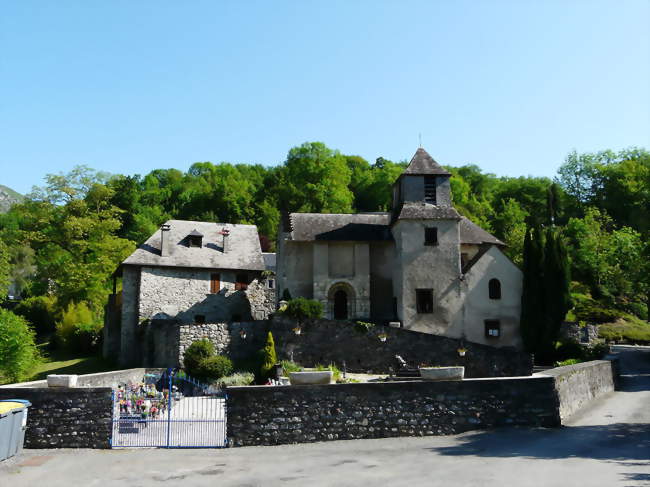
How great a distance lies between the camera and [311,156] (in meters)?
73.5

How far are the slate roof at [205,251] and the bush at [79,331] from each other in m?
10.6

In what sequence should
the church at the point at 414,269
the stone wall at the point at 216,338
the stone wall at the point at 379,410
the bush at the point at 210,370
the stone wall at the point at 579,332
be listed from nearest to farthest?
1. the stone wall at the point at 379,410
2. the bush at the point at 210,370
3. the stone wall at the point at 216,338
4. the church at the point at 414,269
5. the stone wall at the point at 579,332

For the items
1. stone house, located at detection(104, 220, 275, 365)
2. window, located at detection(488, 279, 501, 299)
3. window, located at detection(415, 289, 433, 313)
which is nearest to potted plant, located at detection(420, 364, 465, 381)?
window, located at detection(415, 289, 433, 313)

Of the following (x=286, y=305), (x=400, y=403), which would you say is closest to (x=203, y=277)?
(x=286, y=305)

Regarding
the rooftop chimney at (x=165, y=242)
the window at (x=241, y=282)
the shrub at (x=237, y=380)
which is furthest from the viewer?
the window at (x=241, y=282)

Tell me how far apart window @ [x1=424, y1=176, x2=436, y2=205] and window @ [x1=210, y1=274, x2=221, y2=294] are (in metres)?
14.7

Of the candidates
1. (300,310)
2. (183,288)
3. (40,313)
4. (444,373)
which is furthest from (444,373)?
(40,313)

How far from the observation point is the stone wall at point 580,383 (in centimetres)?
1659

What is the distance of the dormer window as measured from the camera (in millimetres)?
38406

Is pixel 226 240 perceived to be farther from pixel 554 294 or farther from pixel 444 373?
pixel 444 373

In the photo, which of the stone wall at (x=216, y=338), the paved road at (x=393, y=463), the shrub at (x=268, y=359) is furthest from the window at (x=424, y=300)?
the paved road at (x=393, y=463)

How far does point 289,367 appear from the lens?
90.4 feet

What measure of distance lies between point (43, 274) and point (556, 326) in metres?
49.4

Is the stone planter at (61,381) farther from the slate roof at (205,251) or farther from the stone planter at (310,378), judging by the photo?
the slate roof at (205,251)
